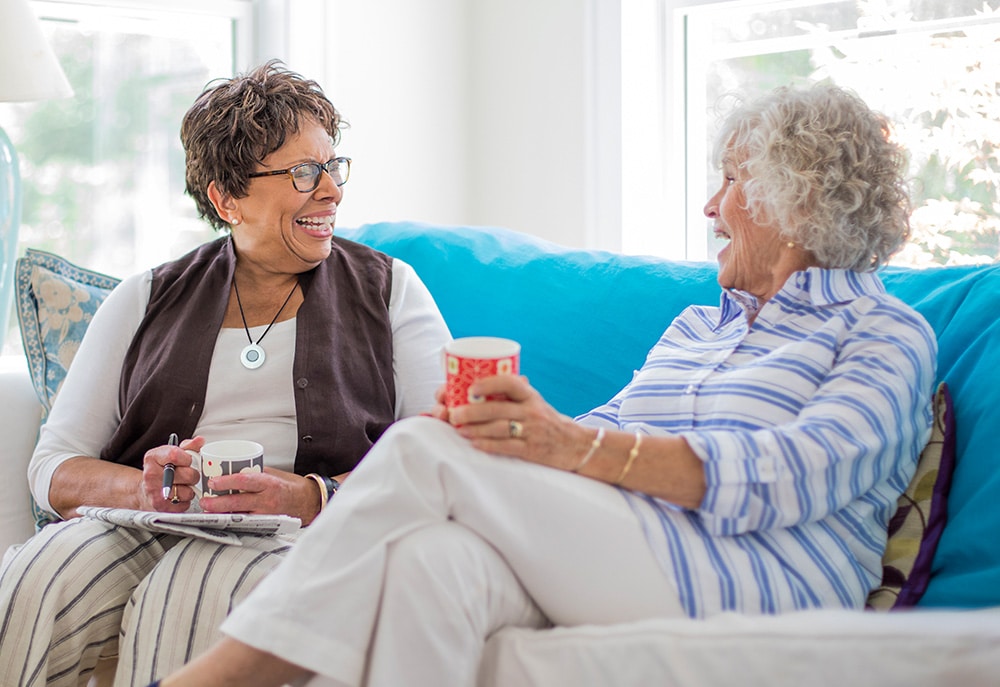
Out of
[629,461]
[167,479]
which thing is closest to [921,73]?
[629,461]

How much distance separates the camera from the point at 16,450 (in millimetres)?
2029

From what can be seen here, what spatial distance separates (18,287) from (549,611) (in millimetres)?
1391

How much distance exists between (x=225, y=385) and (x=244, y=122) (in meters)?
0.49

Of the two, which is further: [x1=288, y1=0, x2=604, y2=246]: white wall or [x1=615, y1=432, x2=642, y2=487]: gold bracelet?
[x1=288, y1=0, x2=604, y2=246]: white wall

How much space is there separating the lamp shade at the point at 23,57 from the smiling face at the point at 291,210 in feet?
2.38

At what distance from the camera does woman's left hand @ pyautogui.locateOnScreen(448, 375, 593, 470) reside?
1272mm

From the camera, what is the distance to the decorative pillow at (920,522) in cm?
141

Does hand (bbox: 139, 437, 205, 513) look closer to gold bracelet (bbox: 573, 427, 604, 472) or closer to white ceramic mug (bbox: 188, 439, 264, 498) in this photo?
white ceramic mug (bbox: 188, 439, 264, 498)

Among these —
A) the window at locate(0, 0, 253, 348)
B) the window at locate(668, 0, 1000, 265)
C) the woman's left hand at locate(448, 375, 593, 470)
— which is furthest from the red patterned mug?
the window at locate(0, 0, 253, 348)

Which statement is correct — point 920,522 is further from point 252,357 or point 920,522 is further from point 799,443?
point 252,357

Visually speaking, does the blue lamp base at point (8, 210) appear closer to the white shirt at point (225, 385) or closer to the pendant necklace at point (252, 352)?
the white shirt at point (225, 385)

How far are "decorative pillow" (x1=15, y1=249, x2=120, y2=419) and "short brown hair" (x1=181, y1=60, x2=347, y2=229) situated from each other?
1.21 feet

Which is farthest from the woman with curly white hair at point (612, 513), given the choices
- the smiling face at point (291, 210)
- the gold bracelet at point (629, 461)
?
the smiling face at point (291, 210)

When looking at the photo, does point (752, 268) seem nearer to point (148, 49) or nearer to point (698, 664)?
point (698, 664)
